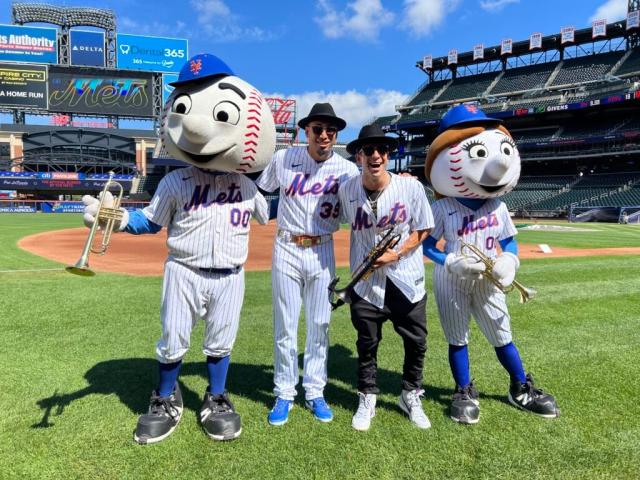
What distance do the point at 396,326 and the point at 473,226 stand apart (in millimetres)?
849

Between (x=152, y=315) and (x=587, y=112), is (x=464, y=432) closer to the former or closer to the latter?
(x=152, y=315)

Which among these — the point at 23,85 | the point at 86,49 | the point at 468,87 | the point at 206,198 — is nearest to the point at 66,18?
the point at 86,49

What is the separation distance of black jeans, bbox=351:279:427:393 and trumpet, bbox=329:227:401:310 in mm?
105

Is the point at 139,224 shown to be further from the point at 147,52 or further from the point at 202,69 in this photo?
the point at 147,52

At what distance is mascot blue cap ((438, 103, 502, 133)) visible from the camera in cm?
289

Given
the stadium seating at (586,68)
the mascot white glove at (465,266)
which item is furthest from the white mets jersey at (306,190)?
the stadium seating at (586,68)

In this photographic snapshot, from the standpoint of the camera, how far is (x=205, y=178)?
2.75 m

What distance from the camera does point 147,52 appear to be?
1705 inches

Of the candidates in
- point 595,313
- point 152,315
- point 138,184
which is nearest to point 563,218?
point 595,313

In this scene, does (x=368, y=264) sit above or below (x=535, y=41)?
below

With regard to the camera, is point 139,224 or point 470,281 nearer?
point 139,224

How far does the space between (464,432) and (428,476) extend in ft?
1.87

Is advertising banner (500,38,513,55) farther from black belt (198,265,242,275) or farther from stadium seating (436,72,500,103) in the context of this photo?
black belt (198,265,242,275)

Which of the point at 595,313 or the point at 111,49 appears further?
the point at 111,49
